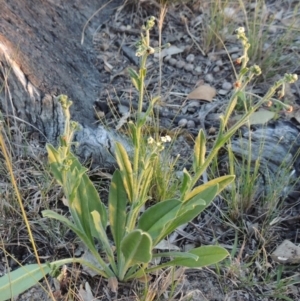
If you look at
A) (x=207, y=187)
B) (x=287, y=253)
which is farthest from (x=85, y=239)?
(x=287, y=253)

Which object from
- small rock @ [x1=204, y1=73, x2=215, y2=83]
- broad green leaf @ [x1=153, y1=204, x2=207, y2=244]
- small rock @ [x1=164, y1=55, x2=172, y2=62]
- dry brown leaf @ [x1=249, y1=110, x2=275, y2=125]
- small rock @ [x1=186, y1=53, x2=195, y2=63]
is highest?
broad green leaf @ [x1=153, y1=204, x2=207, y2=244]

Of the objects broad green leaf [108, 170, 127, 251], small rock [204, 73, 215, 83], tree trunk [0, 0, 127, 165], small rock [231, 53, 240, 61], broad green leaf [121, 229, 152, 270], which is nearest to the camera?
broad green leaf [121, 229, 152, 270]

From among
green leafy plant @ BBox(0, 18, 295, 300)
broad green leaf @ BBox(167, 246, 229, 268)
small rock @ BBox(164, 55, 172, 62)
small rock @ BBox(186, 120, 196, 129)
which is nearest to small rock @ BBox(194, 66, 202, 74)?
small rock @ BBox(164, 55, 172, 62)

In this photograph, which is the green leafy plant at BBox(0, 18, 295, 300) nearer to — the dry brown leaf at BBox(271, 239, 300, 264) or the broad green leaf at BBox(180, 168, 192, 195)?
the broad green leaf at BBox(180, 168, 192, 195)

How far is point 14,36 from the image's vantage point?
2.29 m

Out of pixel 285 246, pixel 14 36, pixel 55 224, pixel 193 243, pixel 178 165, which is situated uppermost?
pixel 14 36

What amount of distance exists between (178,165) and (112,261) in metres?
0.61

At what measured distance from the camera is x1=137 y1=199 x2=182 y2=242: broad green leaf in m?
1.60

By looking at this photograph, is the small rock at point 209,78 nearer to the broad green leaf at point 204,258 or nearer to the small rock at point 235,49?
the small rock at point 235,49

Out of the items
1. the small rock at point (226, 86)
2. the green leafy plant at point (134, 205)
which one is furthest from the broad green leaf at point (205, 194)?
the small rock at point (226, 86)

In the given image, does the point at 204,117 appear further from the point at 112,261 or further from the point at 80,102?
the point at 112,261

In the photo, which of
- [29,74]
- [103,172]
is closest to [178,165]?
[103,172]

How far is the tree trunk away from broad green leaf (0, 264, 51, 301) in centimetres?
65

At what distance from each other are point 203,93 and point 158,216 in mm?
1135
